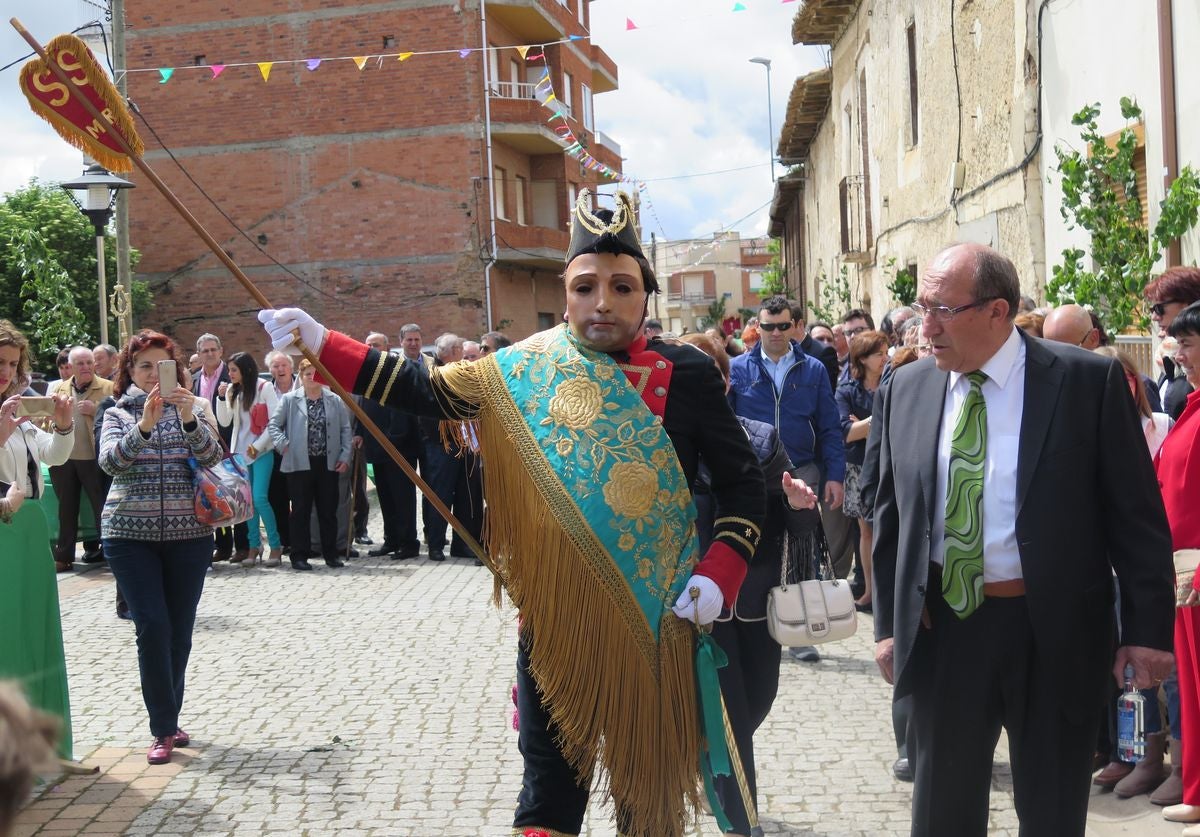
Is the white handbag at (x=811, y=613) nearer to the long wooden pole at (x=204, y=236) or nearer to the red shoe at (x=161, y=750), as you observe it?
the long wooden pole at (x=204, y=236)

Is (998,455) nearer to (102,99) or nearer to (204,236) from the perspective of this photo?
(204,236)

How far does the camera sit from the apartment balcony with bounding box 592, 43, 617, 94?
40.3m

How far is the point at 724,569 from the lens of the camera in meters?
4.00

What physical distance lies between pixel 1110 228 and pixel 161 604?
23.9ft

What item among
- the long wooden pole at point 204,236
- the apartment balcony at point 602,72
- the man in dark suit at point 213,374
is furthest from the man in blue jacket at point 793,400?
the apartment balcony at point 602,72

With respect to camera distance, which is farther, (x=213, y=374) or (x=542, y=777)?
(x=213, y=374)

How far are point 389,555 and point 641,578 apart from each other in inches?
375

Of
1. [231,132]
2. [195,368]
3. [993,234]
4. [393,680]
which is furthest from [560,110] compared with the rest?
[393,680]

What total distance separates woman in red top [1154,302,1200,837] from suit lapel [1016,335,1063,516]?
152 centimetres

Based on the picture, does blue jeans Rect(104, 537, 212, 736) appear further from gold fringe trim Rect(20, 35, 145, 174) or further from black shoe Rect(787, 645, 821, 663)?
black shoe Rect(787, 645, 821, 663)

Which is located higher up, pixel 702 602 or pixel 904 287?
pixel 904 287

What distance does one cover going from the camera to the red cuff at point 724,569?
3988 mm

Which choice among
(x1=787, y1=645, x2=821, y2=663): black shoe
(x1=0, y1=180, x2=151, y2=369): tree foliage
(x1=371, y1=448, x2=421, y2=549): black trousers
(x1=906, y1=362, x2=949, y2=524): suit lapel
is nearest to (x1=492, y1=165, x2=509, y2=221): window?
(x1=0, y1=180, x2=151, y2=369): tree foliage

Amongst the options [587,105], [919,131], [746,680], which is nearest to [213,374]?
[746,680]
